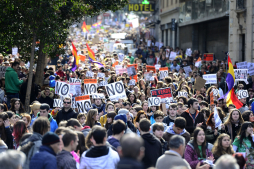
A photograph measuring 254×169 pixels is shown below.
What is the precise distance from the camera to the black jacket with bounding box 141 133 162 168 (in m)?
5.96

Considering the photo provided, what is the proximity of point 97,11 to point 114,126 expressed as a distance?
36.2 feet

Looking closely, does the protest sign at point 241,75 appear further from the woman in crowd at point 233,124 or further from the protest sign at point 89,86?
the woman in crowd at point 233,124

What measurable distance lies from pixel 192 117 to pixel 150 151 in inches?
133

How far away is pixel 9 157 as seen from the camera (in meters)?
4.05

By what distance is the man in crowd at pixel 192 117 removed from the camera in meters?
8.83

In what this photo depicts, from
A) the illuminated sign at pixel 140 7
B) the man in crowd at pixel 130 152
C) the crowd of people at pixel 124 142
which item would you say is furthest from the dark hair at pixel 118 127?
the illuminated sign at pixel 140 7

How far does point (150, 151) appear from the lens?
5.99 metres

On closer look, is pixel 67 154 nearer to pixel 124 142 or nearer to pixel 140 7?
→ pixel 124 142

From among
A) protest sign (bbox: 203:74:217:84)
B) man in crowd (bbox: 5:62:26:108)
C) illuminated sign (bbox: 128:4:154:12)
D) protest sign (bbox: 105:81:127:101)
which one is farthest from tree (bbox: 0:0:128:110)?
illuminated sign (bbox: 128:4:154:12)

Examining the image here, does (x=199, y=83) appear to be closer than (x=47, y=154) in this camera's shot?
No

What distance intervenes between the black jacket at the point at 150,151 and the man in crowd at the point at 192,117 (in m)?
2.78

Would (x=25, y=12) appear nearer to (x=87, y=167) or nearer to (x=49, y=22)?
(x=49, y=22)

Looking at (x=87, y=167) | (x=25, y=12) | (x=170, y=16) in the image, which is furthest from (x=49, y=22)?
(x=170, y=16)

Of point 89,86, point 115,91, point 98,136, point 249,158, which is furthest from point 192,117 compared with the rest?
point 98,136
